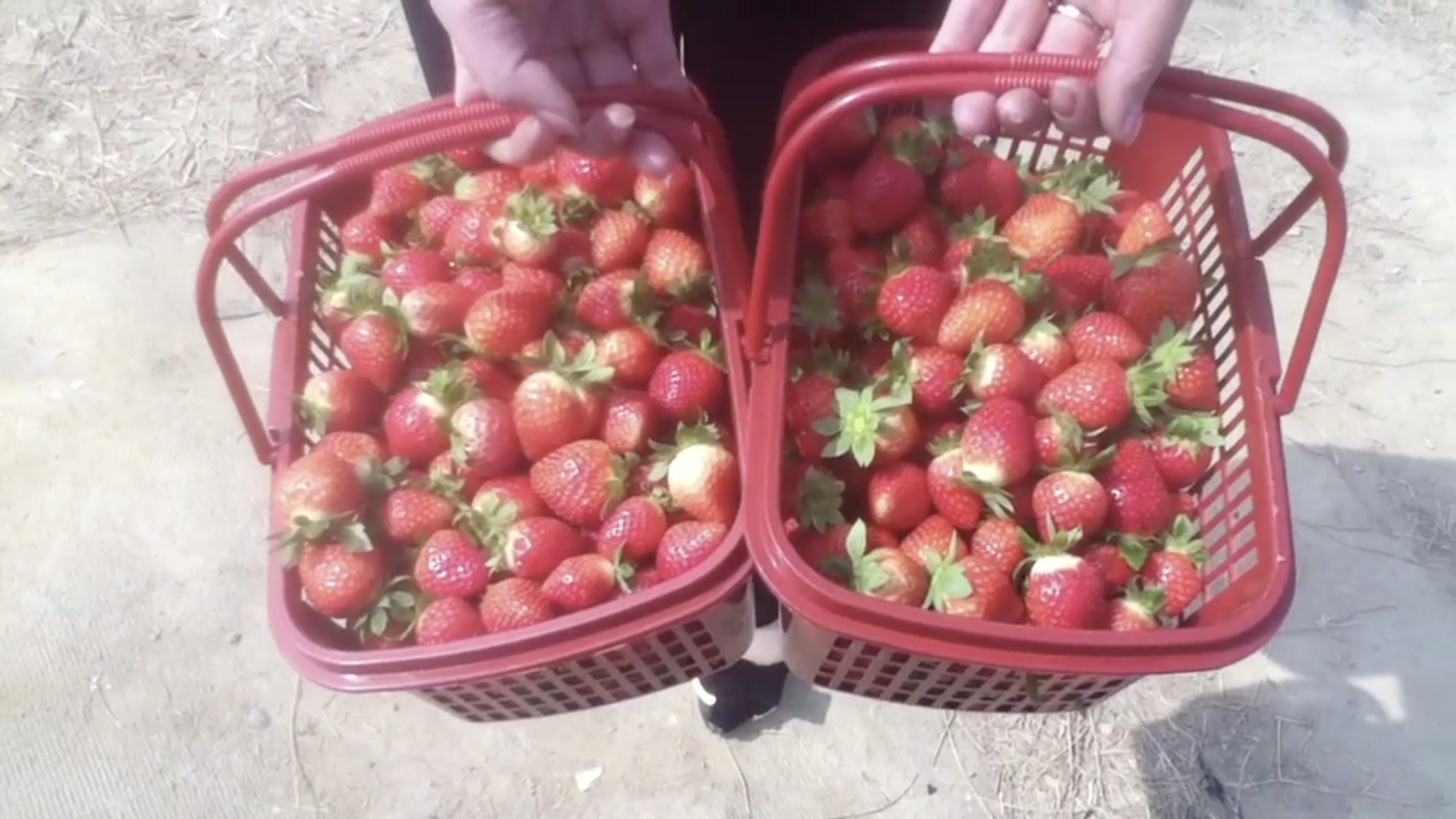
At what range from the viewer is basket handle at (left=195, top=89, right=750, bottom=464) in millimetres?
810

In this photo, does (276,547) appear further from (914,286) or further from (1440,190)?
(1440,190)

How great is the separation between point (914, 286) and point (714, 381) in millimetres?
199

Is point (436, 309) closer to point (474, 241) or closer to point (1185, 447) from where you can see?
point (474, 241)

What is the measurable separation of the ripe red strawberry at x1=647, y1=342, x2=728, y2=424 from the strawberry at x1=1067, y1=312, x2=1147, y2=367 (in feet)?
1.06

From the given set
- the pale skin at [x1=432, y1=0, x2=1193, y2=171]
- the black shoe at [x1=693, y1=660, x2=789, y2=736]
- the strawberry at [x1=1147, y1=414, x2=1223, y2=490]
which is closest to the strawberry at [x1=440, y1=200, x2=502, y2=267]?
the pale skin at [x1=432, y1=0, x2=1193, y2=171]

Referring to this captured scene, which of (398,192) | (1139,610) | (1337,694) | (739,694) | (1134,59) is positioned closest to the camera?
(1134,59)

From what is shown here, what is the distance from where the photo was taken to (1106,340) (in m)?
1.04

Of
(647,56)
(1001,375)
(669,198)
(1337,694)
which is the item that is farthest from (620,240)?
(1337,694)

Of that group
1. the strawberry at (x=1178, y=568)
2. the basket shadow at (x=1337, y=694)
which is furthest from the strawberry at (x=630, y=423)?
the basket shadow at (x=1337, y=694)

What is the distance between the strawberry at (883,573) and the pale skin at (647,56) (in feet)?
1.11

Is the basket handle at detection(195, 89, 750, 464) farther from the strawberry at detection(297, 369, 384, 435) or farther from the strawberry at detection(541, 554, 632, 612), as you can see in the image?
the strawberry at detection(541, 554, 632, 612)

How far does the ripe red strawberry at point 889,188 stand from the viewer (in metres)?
1.12

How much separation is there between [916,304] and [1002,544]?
228mm

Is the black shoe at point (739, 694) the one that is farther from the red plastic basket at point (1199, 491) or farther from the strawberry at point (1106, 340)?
the strawberry at point (1106, 340)
